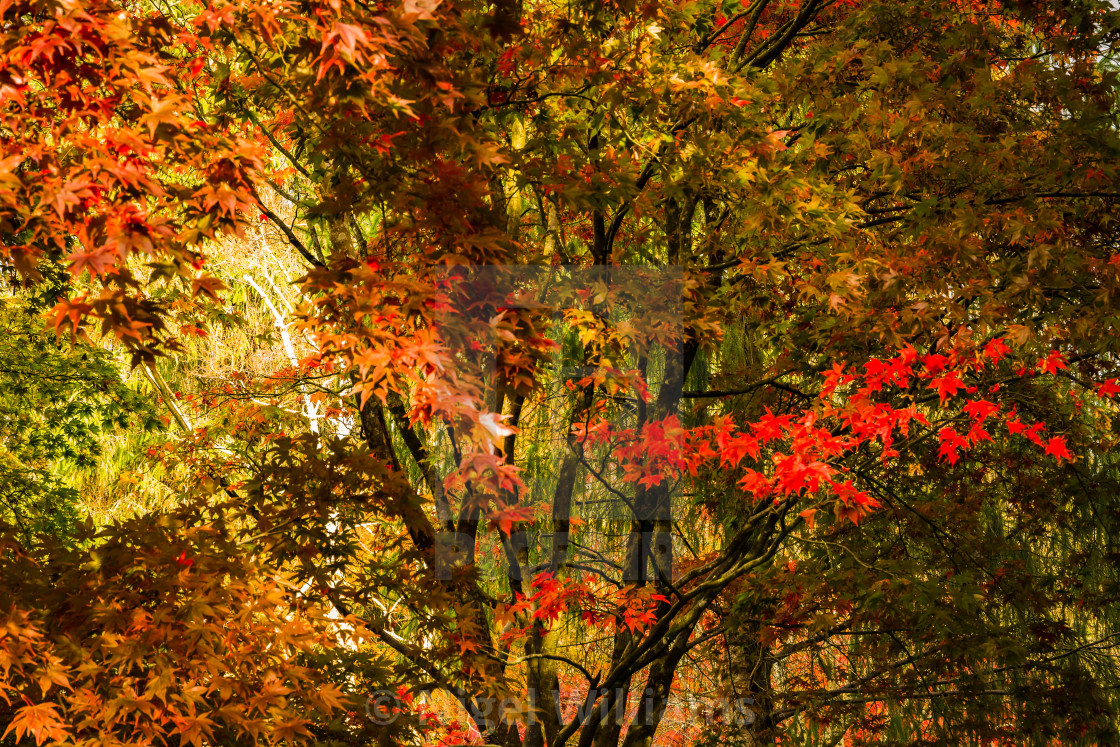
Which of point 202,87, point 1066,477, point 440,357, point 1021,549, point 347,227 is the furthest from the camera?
point 1021,549

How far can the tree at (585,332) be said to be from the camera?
2203mm

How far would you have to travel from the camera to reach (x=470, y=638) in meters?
3.48

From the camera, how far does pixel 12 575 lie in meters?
2.59

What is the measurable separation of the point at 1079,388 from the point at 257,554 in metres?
5.56

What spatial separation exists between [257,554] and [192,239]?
1.39m

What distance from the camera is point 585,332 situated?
3.08m

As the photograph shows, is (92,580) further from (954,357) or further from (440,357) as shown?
(954,357)

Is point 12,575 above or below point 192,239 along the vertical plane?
below

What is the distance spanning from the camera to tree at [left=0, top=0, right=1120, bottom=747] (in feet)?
7.23

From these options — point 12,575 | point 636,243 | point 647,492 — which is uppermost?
point 636,243

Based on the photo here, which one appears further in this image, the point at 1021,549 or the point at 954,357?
the point at 1021,549

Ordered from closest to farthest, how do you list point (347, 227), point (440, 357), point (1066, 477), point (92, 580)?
point (440, 357), point (92, 580), point (347, 227), point (1066, 477)

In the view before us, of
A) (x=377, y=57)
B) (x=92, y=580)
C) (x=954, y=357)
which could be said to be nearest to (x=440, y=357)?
(x=377, y=57)

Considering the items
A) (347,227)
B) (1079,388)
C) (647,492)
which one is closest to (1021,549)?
(1079,388)
